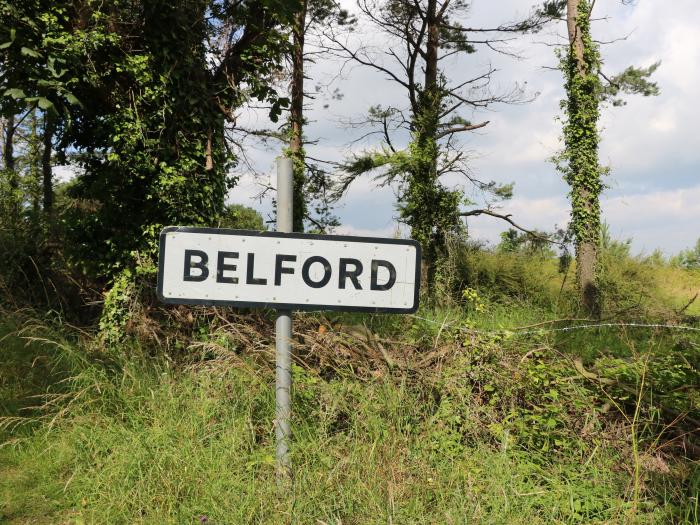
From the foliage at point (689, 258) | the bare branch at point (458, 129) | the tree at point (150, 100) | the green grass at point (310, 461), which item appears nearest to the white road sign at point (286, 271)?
the green grass at point (310, 461)

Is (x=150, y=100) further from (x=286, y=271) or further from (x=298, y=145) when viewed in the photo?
(x=298, y=145)

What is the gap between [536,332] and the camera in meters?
4.02

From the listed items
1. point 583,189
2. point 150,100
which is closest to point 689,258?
point 583,189

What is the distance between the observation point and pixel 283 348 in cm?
252

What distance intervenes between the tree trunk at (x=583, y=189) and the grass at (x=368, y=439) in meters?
10.4

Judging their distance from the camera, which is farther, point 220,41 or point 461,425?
point 220,41

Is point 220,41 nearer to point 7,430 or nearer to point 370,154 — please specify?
point 7,430

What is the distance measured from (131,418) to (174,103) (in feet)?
13.1

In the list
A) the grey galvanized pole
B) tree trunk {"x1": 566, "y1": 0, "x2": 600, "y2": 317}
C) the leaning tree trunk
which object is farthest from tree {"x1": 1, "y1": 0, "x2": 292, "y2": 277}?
tree trunk {"x1": 566, "y1": 0, "x2": 600, "y2": 317}

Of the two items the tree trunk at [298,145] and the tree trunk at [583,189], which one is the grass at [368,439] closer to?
the tree trunk at [583,189]

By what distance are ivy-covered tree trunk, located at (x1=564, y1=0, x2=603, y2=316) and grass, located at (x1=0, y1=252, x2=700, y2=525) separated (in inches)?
412

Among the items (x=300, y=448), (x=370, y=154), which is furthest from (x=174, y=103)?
(x=370, y=154)

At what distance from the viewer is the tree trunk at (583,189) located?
1362 cm

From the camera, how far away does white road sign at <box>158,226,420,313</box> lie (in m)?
2.47
